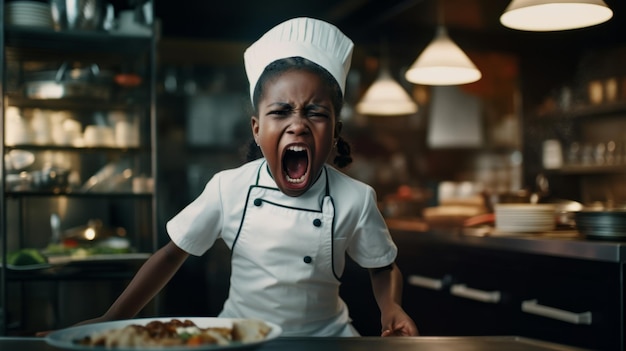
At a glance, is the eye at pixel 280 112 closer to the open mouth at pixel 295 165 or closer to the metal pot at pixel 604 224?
the open mouth at pixel 295 165

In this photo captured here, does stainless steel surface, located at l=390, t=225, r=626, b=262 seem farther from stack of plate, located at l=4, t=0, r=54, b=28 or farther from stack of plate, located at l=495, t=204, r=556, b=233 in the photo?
stack of plate, located at l=4, t=0, r=54, b=28

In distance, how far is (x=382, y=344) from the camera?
101 centimetres

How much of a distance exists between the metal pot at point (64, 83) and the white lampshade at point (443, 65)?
1315 mm

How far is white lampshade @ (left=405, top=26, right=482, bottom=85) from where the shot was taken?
271 centimetres

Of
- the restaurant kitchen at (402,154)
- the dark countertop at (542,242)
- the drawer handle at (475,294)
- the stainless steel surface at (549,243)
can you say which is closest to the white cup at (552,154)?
the restaurant kitchen at (402,154)

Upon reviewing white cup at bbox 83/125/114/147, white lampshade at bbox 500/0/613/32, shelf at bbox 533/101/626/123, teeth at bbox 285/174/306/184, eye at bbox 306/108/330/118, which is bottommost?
teeth at bbox 285/174/306/184

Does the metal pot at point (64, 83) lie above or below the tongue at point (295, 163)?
above

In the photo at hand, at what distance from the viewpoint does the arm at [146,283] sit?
1.23m

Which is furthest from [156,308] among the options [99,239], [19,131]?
[19,131]

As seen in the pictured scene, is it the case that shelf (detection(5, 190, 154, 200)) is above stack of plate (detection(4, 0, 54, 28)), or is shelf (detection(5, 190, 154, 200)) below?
below

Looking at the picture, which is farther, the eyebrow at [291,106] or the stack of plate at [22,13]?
the stack of plate at [22,13]

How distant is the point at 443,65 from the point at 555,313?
1.04m

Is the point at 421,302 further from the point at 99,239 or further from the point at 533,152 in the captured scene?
the point at 533,152

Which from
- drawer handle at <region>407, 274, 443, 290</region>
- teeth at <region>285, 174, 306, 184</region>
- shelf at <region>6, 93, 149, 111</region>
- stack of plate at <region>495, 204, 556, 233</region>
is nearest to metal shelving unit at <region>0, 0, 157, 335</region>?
shelf at <region>6, 93, 149, 111</region>
